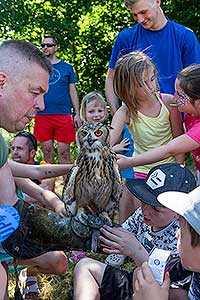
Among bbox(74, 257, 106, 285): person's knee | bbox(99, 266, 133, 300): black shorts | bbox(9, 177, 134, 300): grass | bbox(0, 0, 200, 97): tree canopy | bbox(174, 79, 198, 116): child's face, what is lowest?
bbox(9, 177, 134, 300): grass

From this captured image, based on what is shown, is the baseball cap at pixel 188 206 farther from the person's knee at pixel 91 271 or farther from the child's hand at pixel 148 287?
the person's knee at pixel 91 271

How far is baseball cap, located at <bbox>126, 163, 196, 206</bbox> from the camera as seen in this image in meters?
2.71

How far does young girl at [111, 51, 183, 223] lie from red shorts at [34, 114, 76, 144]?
2869 millimetres

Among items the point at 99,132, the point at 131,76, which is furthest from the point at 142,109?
the point at 99,132

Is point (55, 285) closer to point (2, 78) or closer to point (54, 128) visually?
point (2, 78)

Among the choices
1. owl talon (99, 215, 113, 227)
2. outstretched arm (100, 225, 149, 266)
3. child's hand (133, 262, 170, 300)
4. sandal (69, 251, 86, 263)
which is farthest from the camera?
sandal (69, 251, 86, 263)

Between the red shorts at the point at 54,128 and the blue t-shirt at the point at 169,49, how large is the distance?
2625mm

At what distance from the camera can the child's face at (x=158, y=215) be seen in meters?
2.74

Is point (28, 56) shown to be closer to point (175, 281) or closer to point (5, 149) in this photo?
point (5, 149)

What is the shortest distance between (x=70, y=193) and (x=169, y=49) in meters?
1.59

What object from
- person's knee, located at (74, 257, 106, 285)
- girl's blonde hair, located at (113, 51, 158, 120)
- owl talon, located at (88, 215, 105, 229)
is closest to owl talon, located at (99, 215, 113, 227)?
owl talon, located at (88, 215, 105, 229)

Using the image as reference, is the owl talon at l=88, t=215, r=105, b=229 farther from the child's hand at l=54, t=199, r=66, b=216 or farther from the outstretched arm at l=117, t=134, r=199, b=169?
the outstretched arm at l=117, t=134, r=199, b=169

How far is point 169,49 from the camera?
4039mm

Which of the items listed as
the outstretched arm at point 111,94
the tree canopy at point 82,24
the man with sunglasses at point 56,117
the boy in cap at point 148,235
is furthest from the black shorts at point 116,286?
the tree canopy at point 82,24
